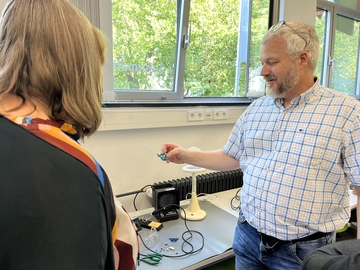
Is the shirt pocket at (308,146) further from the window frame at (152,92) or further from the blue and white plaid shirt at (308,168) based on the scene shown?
the window frame at (152,92)

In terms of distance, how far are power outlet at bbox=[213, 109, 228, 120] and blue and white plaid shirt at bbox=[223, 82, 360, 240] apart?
972mm

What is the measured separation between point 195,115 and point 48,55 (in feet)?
5.05

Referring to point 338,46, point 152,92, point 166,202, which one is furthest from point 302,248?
point 338,46

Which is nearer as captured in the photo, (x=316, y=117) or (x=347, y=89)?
(x=316, y=117)

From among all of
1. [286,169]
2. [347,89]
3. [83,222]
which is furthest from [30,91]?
[347,89]

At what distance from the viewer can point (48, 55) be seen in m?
0.56

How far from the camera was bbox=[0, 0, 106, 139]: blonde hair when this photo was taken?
55 cm

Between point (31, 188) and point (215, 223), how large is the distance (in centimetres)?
131

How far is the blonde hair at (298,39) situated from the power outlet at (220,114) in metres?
0.99

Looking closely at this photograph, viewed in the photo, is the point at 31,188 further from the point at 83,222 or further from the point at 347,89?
the point at 347,89

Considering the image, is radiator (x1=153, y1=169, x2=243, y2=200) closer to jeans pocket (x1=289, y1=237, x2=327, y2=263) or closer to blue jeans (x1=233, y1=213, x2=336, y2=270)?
blue jeans (x1=233, y1=213, x2=336, y2=270)

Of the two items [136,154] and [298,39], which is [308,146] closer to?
[298,39]

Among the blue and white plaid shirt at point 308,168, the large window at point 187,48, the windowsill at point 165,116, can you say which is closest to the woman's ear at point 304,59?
the blue and white plaid shirt at point 308,168

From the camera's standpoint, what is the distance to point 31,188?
47 cm
